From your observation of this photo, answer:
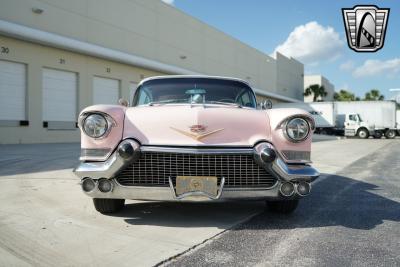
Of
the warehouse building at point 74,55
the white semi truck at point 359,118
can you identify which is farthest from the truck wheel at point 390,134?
the warehouse building at point 74,55

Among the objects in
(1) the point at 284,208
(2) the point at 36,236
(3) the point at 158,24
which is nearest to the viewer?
(2) the point at 36,236

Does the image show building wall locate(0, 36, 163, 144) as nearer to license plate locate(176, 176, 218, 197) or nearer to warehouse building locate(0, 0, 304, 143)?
warehouse building locate(0, 0, 304, 143)

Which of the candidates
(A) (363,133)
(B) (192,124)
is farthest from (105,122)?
(A) (363,133)

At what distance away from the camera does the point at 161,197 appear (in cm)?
312

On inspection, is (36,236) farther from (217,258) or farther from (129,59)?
(129,59)

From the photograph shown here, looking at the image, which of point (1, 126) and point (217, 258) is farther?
point (1, 126)

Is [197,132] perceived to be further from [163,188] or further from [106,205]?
[106,205]

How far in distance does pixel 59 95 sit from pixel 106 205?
45.9 ft

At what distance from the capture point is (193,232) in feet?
10.3

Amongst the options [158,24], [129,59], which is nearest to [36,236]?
[129,59]

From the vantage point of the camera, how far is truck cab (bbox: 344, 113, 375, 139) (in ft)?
93.9

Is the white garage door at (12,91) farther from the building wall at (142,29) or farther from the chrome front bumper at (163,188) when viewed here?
the chrome front bumper at (163,188)

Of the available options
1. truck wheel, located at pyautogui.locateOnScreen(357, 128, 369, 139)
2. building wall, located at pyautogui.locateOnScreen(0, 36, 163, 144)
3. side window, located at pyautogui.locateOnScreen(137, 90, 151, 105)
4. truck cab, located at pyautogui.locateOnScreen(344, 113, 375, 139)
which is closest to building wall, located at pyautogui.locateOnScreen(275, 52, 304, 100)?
truck cab, located at pyautogui.locateOnScreen(344, 113, 375, 139)

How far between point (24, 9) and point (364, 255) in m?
15.4
